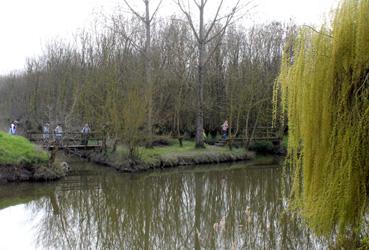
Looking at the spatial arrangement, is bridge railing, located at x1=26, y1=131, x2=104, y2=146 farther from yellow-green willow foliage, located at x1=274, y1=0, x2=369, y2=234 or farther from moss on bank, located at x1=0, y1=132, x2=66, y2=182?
yellow-green willow foliage, located at x1=274, y1=0, x2=369, y2=234

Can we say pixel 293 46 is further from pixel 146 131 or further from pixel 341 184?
pixel 146 131

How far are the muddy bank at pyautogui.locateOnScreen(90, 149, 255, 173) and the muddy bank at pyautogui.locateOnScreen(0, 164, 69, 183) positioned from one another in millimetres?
3865

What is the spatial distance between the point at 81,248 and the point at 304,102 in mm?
6849

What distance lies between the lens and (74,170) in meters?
A: 21.7

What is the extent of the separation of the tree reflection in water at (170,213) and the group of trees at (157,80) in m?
4.42

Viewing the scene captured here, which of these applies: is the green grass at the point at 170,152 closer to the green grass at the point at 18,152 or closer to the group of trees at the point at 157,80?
the group of trees at the point at 157,80

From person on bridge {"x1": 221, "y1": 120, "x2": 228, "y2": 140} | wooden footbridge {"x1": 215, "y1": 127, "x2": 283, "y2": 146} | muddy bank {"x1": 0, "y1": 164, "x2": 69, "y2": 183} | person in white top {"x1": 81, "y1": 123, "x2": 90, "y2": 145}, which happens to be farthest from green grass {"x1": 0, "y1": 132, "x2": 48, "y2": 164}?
person on bridge {"x1": 221, "y1": 120, "x2": 228, "y2": 140}

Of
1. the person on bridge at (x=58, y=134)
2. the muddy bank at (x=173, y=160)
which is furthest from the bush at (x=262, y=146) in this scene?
the person on bridge at (x=58, y=134)

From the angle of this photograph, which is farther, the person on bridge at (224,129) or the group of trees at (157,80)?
the person on bridge at (224,129)

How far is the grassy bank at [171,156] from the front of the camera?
2231 centimetres

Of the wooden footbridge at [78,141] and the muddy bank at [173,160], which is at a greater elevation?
the wooden footbridge at [78,141]

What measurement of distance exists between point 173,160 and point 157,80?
641 cm

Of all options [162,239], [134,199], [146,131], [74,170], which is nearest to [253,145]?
[146,131]

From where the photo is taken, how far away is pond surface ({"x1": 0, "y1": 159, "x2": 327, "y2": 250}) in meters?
10.0
